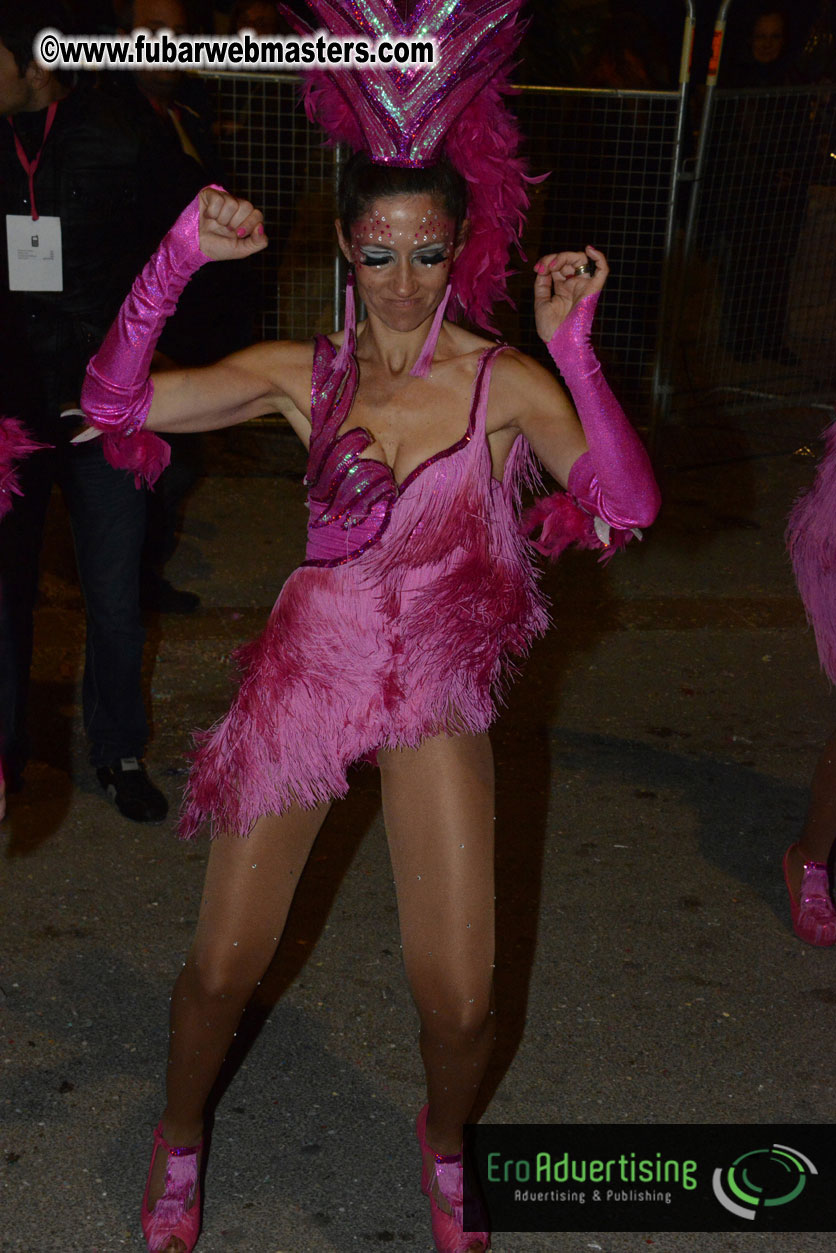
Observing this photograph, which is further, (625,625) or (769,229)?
(769,229)

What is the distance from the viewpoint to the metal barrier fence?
7441 millimetres

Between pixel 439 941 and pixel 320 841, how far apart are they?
176 centimetres

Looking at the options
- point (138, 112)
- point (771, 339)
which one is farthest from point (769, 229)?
point (138, 112)

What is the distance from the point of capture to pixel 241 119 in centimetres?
805

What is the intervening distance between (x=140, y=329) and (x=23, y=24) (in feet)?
5.62

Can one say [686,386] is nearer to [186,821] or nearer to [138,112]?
[138,112]

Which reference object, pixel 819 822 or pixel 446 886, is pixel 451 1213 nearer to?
pixel 446 886

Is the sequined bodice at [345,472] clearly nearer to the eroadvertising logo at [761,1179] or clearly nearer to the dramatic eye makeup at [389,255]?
the dramatic eye makeup at [389,255]

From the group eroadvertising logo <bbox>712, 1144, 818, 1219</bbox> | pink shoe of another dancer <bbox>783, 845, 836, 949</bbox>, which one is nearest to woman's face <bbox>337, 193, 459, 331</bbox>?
eroadvertising logo <bbox>712, 1144, 818, 1219</bbox>

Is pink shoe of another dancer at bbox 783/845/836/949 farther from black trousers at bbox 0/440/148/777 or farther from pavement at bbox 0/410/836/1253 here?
black trousers at bbox 0/440/148/777

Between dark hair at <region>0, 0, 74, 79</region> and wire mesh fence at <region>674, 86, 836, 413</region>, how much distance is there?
4608mm

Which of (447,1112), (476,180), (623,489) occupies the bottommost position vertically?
(447,1112)

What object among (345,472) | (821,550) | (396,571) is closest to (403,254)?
(345,472)

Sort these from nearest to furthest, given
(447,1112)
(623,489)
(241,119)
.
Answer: (623,489)
(447,1112)
(241,119)
